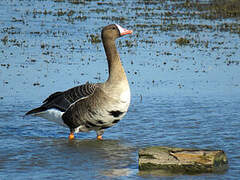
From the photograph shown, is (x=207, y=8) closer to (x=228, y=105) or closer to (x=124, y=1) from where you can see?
(x=124, y=1)

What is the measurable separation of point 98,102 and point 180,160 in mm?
2501

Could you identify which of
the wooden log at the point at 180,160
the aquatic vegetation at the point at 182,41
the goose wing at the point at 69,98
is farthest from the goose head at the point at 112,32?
the aquatic vegetation at the point at 182,41

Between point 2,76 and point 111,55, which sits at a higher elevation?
point 111,55

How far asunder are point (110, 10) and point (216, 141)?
112 ft

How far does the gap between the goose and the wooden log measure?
1.82 meters

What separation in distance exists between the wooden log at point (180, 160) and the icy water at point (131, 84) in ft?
0.74

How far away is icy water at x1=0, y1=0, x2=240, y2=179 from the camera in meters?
10.3

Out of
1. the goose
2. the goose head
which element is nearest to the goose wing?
the goose

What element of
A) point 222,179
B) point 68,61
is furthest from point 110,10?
point 222,179

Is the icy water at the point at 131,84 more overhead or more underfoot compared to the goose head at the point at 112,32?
more underfoot

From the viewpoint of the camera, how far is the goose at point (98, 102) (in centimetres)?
1086

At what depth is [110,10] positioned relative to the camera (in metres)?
44.8

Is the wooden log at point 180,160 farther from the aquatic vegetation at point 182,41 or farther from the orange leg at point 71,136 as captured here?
the aquatic vegetation at point 182,41

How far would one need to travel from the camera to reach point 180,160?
9.12 metres
